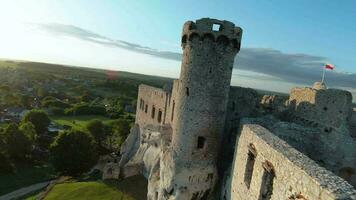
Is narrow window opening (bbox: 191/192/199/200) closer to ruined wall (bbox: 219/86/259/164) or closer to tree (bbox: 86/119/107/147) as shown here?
ruined wall (bbox: 219/86/259/164)

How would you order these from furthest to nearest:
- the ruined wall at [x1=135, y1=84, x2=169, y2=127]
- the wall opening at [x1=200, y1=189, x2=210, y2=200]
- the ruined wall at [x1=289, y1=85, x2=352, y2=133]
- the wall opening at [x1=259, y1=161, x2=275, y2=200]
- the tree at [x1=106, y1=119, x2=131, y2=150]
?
the tree at [x1=106, y1=119, x2=131, y2=150]
the ruined wall at [x1=135, y1=84, x2=169, y2=127]
the wall opening at [x1=200, y1=189, x2=210, y2=200]
the ruined wall at [x1=289, y1=85, x2=352, y2=133]
the wall opening at [x1=259, y1=161, x2=275, y2=200]

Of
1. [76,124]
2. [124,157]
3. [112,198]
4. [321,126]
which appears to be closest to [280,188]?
[321,126]

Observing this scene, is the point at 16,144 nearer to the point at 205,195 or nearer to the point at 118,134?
the point at 118,134

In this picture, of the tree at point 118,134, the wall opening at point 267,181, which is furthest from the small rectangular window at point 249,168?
the tree at point 118,134

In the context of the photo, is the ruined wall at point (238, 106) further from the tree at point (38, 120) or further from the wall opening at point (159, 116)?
the tree at point (38, 120)

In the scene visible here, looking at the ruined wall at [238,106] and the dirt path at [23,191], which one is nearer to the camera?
the ruined wall at [238,106]

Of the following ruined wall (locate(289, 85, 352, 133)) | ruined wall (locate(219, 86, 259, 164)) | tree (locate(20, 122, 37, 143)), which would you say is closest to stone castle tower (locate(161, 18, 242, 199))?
ruined wall (locate(219, 86, 259, 164))
